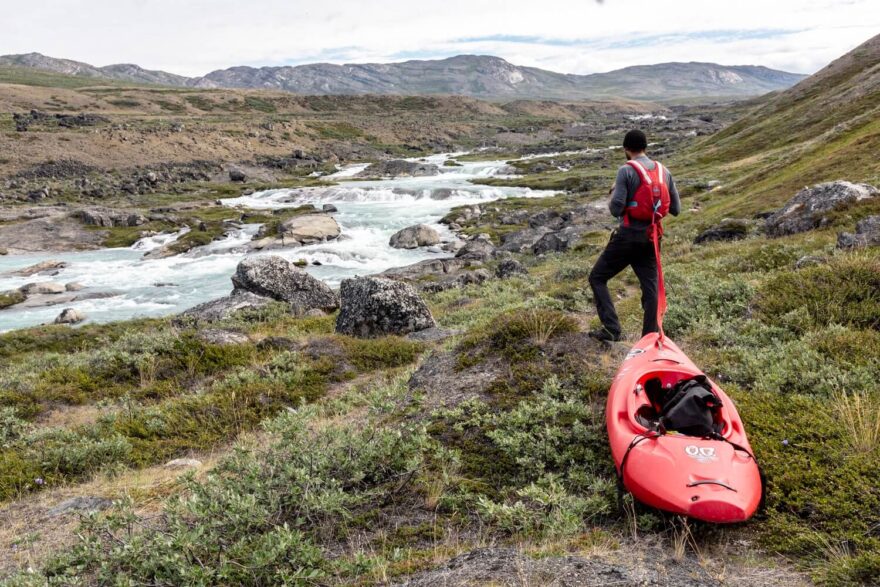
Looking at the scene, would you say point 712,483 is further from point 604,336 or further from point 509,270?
point 509,270

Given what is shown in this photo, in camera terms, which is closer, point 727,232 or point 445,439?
point 445,439

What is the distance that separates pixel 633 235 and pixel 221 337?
389 inches

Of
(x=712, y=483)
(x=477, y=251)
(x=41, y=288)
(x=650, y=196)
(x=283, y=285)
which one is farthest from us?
(x=477, y=251)

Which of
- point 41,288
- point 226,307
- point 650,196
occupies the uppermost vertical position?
point 650,196

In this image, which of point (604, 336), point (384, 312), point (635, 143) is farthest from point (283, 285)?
point (635, 143)

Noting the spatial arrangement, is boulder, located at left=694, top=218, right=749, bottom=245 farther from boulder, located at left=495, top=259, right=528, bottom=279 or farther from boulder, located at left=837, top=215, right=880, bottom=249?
boulder, located at left=495, top=259, right=528, bottom=279

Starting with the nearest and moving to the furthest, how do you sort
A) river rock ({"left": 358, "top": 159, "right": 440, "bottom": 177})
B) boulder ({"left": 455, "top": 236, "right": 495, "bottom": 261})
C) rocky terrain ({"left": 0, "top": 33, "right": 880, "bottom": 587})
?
rocky terrain ({"left": 0, "top": 33, "right": 880, "bottom": 587}) < boulder ({"left": 455, "top": 236, "right": 495, "bottom": 261}) < river rock ({"left": 358, "top": 159, "right": 440, "bottom": 177})

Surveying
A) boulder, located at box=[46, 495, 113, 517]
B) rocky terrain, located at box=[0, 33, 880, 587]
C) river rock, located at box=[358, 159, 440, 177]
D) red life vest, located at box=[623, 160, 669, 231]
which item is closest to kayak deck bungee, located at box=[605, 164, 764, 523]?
rocky terrain, located at box=[0, 33, 880, 587]

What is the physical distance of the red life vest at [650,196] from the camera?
24.6 ft

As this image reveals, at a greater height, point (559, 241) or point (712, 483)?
point (712, 483)

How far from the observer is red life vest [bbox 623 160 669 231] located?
24.6ft

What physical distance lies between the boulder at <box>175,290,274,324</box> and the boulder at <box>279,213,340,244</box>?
21.3 m

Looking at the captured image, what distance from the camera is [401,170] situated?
269 ft

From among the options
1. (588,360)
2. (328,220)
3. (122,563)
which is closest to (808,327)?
(588,360)
